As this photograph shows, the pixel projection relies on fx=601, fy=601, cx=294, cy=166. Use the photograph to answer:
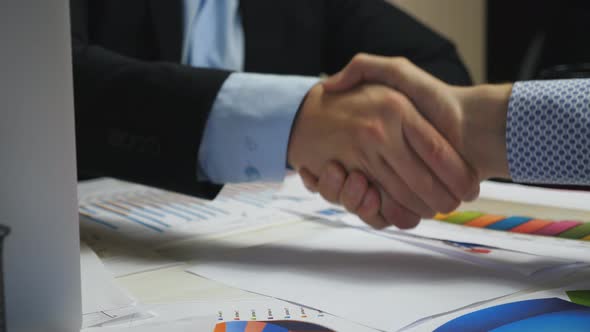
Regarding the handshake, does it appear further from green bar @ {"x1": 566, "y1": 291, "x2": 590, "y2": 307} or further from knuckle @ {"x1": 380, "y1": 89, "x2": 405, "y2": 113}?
green bar @ {"x1": 566, "y1": 291, "x2": 590, "y2": 307}

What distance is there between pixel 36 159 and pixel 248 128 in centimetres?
38

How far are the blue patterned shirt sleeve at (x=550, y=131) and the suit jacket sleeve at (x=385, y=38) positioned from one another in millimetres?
599

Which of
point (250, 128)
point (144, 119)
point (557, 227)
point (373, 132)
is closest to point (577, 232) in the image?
point (557, 227)

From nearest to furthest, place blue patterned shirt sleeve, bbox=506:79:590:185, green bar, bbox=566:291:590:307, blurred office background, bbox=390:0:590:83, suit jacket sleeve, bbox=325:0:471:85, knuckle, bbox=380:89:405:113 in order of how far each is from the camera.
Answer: green bar, bbox=566:291:590:307 < blue patterned shirt sleeve, bbox=506:79:590:185 < knuckle, bbox=380:89:405:113 < suit jacket sleeve, bbox=325:0:471:85 < blurred office background, bbox=390:0:590:83

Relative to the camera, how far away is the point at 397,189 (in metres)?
0.66

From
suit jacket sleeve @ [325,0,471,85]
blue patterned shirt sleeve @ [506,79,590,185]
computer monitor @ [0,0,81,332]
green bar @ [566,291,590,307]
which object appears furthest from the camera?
suit jacket sleeve @ [325,0,471,85]

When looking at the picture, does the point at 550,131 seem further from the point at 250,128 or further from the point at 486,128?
the point at 250,128

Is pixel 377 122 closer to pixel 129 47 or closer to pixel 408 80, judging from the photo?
pixel 408 80

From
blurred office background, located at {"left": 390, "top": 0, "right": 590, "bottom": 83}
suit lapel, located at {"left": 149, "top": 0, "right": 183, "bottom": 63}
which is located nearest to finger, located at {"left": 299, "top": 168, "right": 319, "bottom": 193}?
suit lapel, located at {"left": 149, "top": 0, "right": 183, "bottom": 63}

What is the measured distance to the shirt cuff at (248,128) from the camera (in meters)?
0.68

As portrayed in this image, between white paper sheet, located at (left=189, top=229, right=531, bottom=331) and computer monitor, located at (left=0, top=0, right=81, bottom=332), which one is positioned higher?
computer monitor, located at (left=0, top=0, right=81, bottom=332)

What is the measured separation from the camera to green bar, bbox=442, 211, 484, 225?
0.68 metres

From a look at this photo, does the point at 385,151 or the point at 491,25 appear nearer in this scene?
the point at 385,151

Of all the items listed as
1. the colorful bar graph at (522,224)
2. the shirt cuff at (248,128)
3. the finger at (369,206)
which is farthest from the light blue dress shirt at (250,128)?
the colorful bar graph at (522,224)
